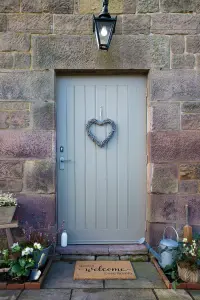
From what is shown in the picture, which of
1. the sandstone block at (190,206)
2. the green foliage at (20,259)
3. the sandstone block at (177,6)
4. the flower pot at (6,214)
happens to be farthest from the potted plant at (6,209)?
the sandstone block at (177,6)

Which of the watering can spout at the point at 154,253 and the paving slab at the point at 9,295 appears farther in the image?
the watering can spout at the point at 154,253

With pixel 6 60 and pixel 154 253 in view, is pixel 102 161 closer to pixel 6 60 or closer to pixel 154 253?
pixel 154 253

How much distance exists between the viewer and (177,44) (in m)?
3.20

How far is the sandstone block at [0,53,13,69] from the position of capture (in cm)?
317

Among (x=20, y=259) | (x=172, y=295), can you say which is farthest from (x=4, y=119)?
(x=172, y=295)

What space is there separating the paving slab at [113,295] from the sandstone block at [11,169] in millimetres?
1364

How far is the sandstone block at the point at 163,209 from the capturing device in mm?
3197

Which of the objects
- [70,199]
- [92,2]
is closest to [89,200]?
[70,199]

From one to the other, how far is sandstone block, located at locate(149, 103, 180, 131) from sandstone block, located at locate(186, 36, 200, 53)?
0.62 meters

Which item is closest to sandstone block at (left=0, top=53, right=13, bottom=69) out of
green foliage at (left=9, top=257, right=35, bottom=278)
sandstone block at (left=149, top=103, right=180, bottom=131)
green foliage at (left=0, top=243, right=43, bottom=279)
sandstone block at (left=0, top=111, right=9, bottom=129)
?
sandstone block at (left=0, top=111, right=9, bottom=129)

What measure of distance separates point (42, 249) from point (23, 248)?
0.64 ft

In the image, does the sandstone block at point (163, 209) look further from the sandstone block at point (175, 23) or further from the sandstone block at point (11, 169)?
the sandstone block at point (175, 23)

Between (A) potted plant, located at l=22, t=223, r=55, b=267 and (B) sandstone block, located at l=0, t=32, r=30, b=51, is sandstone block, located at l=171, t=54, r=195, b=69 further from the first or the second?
(A) potted plant, located at l=22, t=223, r=55, b=267

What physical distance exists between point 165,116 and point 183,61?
2.10ft
